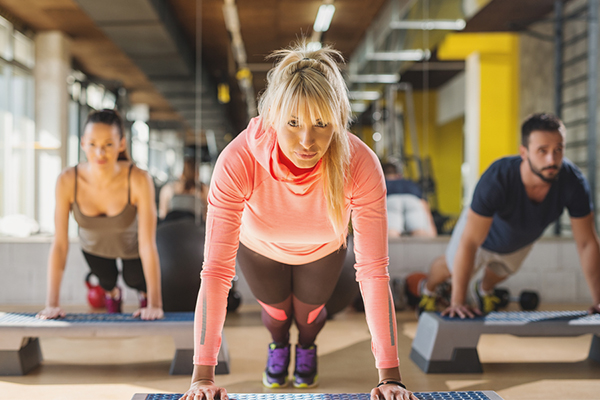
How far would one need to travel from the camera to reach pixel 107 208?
2.43m

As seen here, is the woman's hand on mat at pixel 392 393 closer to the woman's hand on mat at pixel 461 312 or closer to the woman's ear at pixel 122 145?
the woman's hand on mat at pixel 461 312

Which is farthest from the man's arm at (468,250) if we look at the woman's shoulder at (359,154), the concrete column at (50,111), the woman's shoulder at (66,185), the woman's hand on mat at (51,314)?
the concrete column at (50,111)

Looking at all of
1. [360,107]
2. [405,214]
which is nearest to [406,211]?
[405,214]

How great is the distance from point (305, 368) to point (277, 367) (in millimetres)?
102

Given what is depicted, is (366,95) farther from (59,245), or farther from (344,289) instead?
(59,245)

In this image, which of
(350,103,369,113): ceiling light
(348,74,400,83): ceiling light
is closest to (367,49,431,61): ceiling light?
(348,74,400,83): ceiling light

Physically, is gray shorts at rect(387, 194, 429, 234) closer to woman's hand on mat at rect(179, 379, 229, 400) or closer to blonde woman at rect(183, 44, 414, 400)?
blonde woman at rect(183, 44, 414, 400)

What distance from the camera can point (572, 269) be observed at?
371 cm

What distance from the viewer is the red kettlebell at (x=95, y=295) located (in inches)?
131

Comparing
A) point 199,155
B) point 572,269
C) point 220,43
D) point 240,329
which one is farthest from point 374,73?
point 240,329

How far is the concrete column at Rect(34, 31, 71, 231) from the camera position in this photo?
4262 millimetres

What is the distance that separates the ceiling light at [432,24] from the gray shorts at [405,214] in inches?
55.6

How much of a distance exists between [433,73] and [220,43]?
5.64ft

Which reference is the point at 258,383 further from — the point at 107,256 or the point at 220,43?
the point at 220,43
